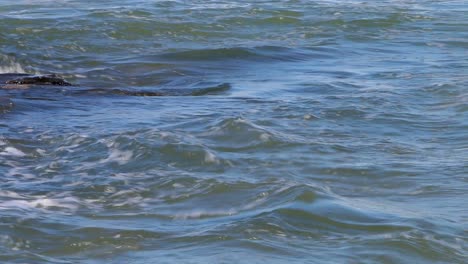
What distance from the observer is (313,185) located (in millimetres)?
6848

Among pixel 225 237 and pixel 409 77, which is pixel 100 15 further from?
pixel 225 237

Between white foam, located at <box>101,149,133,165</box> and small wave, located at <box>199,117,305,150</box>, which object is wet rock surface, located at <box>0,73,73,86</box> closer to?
small wave, located at <box>199,117,305,150</box>

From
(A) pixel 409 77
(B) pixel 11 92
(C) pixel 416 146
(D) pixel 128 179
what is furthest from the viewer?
(A) pixel 409 77

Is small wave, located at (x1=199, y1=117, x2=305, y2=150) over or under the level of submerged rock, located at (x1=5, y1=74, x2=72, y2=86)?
over

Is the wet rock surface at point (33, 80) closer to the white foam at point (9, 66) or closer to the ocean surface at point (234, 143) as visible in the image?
the ocean surface at point (234, 143)

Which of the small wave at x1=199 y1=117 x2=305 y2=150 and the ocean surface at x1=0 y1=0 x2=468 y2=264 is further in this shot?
the small wave at x1=199 y1=117 x2=305 y2=150

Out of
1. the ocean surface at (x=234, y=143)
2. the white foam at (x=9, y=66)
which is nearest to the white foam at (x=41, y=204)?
the ocean surface at (x=234, y=143)

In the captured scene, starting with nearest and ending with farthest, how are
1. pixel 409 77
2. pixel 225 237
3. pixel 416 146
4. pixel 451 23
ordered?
pixel 225 237
pixel 416 146
pixel 409 77
pixel 451 23

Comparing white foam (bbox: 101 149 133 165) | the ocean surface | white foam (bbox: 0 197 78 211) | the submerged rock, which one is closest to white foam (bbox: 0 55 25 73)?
the ocean surface

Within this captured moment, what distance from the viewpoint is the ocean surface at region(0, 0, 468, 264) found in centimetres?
575

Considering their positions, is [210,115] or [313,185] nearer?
[313,185]

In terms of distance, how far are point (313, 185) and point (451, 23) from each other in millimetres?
8886

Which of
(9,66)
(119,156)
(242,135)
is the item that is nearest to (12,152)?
(119,156)

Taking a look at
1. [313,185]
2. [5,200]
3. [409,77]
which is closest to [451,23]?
[409,77]
